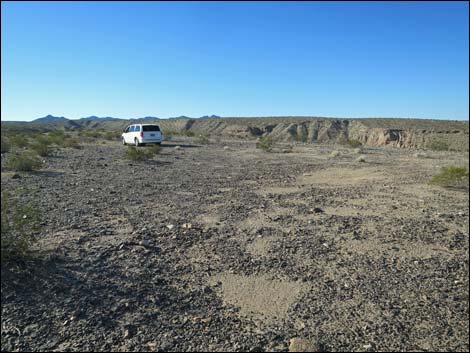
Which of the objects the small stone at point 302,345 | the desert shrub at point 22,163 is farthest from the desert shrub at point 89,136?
the small stone at point 302,345

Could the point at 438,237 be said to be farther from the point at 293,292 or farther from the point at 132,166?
the point at 132,166

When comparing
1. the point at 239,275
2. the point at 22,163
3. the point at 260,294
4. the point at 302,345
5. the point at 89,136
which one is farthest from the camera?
the point at 89,136

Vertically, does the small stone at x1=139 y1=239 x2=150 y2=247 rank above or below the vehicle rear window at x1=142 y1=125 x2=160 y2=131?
below

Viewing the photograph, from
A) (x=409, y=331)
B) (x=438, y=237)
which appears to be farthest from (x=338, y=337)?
(x=438, y=237)

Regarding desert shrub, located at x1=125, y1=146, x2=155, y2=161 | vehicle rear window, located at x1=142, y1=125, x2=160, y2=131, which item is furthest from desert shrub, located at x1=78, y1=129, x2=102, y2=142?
desert shrub, located at x1=125, y1=146, x2=155, y2=161

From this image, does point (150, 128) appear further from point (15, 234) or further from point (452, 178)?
point (15, 234)

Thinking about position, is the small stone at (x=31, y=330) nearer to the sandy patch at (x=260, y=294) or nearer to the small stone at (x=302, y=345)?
the sandy patch at (x=260, y=294)

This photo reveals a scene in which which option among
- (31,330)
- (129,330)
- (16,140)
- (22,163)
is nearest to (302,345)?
(129,330)

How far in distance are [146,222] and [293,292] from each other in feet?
12.0

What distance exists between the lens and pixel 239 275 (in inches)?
217

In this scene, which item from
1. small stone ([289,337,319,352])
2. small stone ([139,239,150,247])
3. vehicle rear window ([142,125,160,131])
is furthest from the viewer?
vehicle rear window ([142,125,160,131])

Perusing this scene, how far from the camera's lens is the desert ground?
4027mm

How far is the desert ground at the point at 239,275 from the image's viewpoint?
4.03 m

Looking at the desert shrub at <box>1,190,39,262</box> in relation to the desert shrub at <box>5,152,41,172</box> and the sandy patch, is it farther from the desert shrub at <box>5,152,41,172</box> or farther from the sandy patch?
the desert shrub at <box>5,152,41,172</box>
